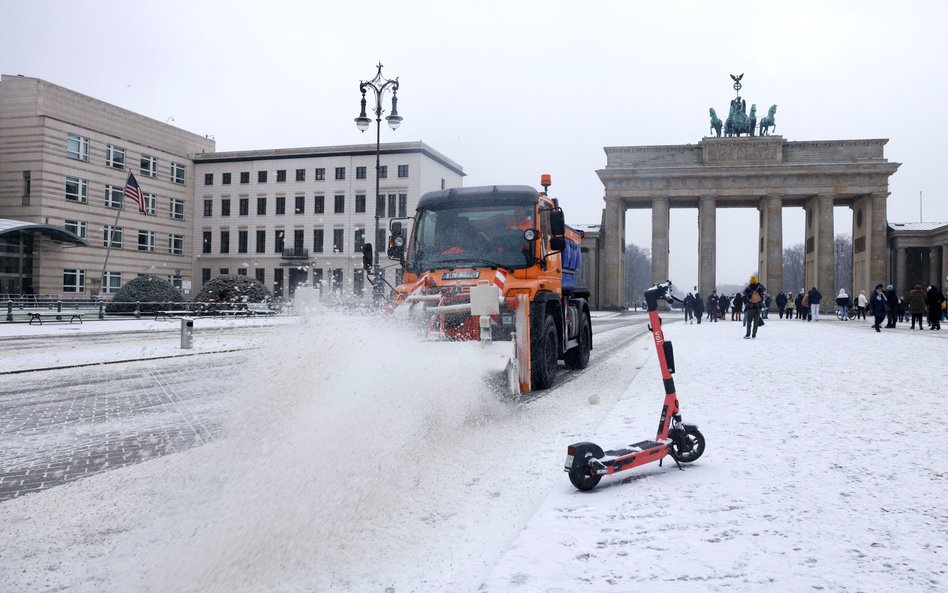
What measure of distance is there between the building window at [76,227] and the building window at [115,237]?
6.32 feet

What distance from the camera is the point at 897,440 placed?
5.54 meters

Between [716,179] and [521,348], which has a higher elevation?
[716,179]

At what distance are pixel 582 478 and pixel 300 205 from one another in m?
65.4

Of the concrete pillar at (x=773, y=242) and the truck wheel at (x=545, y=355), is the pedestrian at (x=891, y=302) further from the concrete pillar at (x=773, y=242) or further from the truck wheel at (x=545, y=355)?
the concrete pillar at (x=773, y=242)

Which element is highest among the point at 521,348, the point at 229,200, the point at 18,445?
the point at 229,200

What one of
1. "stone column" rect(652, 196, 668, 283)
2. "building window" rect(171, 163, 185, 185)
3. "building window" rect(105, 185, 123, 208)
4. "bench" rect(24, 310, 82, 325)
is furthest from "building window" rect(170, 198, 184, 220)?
"stone column" rect(652, 196, 668, 283)

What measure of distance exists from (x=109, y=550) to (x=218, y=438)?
9.30 feet

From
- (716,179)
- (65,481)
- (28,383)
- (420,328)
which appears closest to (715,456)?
(420,328)

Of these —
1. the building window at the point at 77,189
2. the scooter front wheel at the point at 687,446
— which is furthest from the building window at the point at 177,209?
the scooter front wheel at the point at 687,446

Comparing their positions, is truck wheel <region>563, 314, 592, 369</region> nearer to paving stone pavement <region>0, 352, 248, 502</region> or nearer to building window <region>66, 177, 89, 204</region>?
paving stone pavement <region>0, 352, 248, 502</region>

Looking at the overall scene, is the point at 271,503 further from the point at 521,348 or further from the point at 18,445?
the point at 521,348

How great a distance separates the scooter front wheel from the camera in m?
4.90

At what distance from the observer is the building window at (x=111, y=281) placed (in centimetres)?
5381

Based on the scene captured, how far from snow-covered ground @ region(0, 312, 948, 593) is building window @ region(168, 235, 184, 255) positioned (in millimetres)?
64056
